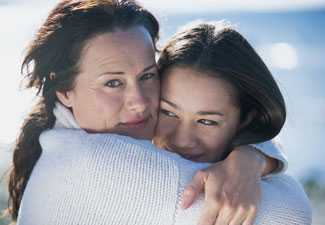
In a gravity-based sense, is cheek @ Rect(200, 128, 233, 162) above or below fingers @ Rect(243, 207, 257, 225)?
below

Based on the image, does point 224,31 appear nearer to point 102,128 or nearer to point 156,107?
point 156,107

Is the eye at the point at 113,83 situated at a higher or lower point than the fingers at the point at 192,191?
higher

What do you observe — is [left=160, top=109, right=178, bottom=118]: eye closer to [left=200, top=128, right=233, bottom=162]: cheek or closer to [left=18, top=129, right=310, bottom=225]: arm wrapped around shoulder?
[left=200, top=128, right=233, bottom=162]: cheek

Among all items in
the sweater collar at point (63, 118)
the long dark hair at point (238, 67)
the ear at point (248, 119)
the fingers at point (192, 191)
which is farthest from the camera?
the ear at point (248, 119)

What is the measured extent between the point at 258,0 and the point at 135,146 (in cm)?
660

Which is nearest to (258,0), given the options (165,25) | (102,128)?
(165,25)

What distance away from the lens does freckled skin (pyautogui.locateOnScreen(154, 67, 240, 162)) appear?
1.88 meters

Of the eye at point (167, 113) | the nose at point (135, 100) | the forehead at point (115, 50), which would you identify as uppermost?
the forehead at point (115, 50)

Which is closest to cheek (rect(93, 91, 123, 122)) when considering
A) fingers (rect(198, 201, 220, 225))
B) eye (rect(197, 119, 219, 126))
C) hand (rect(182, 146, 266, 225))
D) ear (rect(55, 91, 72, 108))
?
ear (rect(55, 91, 72, 108))

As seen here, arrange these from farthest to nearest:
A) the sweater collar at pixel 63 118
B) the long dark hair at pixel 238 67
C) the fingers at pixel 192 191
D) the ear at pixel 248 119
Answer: the ear at pixel 248 119, the long dark hair at pixel 238 67, the sweater collar at pixel 63 118, the fingers at pixel 192 191

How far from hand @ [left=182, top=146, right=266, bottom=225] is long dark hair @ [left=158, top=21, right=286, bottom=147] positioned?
32 cm

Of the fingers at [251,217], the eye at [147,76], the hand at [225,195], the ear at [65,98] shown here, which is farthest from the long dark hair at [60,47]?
the fingers at [251,217]

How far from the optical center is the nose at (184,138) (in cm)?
190

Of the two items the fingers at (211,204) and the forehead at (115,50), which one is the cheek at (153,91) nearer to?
the forehead at (115,50)
